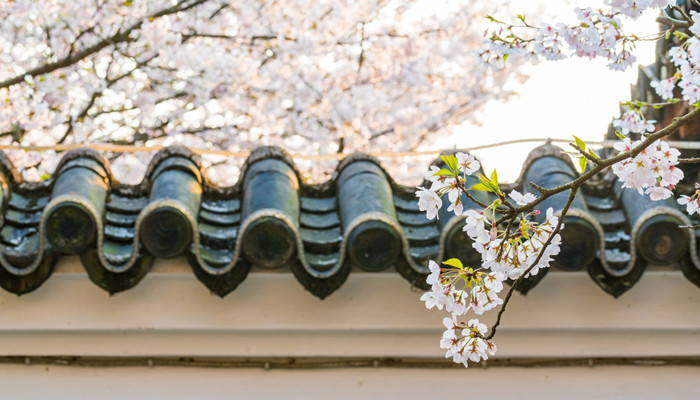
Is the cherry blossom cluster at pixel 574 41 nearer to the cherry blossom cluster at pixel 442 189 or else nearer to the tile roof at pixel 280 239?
the tile roof at pixel 280 239

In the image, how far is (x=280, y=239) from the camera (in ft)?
9.82

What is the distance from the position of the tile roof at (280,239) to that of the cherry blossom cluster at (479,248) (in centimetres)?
63

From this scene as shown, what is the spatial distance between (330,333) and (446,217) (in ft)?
2.03

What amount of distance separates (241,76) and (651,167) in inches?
354

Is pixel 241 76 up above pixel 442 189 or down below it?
above

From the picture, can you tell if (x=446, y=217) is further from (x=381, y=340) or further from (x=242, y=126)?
(x=242, y=126)

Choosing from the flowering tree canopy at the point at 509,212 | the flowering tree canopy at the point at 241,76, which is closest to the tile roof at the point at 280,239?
the flowering tree canopy at the point at 509,212

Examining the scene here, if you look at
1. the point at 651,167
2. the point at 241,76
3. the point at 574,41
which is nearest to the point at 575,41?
the point at 574,41

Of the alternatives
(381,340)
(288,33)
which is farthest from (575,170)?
(288,33)

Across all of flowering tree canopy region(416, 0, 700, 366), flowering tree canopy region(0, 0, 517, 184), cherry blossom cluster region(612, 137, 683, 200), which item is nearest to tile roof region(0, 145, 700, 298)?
flowering tree canopy region(416, 0, 700, 366)

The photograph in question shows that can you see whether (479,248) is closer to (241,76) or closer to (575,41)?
(575,41)

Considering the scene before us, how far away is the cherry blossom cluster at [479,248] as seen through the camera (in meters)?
2.06

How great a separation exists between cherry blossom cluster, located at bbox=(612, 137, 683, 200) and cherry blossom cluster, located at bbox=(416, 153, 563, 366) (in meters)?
0.22

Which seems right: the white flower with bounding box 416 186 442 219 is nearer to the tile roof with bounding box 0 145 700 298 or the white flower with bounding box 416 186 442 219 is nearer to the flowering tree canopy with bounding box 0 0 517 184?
the tile roof with bounding box 0 145 700 298
